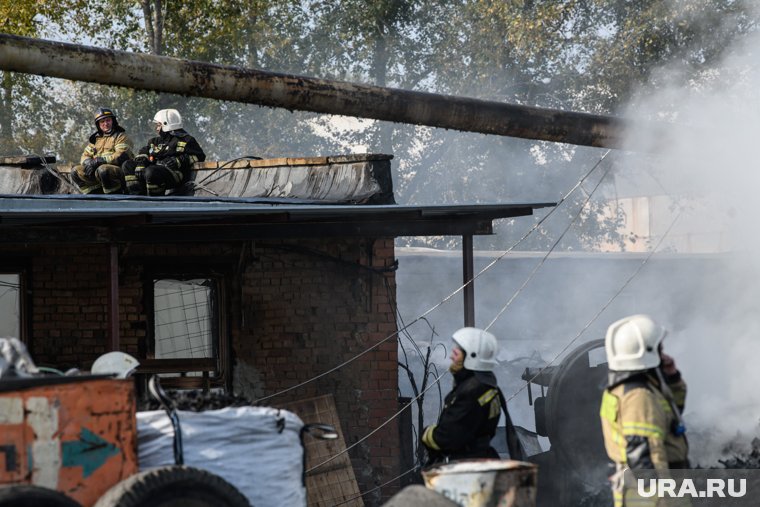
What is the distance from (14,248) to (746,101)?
423 inches

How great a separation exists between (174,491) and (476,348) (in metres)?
2.16

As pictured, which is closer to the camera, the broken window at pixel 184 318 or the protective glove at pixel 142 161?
the protective glove at pixel 142 161

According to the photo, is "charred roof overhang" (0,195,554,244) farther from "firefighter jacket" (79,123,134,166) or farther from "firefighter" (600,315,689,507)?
"firefighter" (600,315,689,507)

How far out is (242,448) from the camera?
6160mm

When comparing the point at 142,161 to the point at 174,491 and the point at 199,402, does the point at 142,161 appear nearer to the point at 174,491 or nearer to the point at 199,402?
the point at 199,402

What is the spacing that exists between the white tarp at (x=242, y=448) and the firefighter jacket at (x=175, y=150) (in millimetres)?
5744

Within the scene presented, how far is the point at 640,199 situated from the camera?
60312 millimetres

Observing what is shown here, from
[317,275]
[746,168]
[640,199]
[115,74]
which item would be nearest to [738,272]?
[746,168]

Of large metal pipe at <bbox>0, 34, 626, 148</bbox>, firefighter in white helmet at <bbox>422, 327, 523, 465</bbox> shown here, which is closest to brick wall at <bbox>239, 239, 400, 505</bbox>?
large metal pipe at <bbox>0, 34, 626, 148</bbox>

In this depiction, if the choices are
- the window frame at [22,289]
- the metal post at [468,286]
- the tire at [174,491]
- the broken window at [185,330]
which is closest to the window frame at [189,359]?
the broken window at [185,330]

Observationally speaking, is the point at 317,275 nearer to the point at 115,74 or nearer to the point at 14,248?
the point at 14,248

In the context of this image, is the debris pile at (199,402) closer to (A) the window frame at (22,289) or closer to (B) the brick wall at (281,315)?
(B) the brick wall at (281,315)

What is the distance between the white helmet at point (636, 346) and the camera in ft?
18.7

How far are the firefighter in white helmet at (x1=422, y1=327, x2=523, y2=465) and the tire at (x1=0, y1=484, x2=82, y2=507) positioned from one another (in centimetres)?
Result: 235
